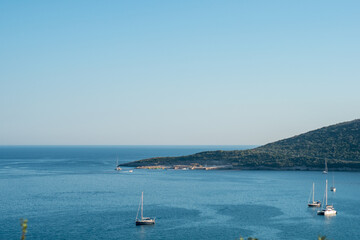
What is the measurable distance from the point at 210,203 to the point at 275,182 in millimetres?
52036

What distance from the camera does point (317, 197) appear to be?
387 ft

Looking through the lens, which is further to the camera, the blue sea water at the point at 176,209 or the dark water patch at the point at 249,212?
the dark water patch at the point at 249,212

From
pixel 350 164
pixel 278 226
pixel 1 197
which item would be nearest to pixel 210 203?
pixel 278 226

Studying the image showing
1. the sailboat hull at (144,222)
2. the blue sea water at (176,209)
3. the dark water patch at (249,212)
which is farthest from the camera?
the dark water patch at (249,212)

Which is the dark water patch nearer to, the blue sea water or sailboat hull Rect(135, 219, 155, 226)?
the blue sea water

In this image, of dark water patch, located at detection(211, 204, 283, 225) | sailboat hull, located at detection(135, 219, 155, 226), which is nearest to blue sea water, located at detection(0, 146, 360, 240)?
dark water patch, located at detection(211, 204, 283, 225)

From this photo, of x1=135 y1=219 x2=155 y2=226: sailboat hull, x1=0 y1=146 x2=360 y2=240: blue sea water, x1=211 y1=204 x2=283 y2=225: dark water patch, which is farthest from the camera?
x1=211 y1=204 x2=283 y2=225: dark water patch

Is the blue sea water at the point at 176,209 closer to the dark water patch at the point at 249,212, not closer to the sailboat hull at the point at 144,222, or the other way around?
the dark water patch at the point at 249,212

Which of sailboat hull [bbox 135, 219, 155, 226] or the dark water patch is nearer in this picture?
sailboat hull [bbox 135, 219, 155, 226]

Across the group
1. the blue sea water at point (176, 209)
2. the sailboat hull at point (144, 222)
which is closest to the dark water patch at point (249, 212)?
the blue sea water at point (176, 209)

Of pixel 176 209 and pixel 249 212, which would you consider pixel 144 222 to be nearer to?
pixel 176 209

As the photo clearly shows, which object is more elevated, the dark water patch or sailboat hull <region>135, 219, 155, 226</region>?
the dark water patch

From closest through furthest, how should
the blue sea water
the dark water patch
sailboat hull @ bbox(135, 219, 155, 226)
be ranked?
the blue sea water → sailboat hull @ bbox(135, 219, 155, 226) → the dark water patch

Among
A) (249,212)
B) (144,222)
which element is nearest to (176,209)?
(249,212)
